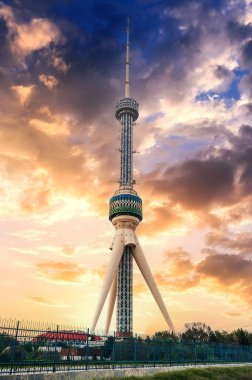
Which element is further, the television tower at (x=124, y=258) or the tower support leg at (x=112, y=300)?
the tower support leg at (x=112, y=300)

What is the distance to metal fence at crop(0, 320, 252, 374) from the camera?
2111 centimetres

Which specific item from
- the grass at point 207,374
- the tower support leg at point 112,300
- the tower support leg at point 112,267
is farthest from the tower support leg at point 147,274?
the grass at point 207,374

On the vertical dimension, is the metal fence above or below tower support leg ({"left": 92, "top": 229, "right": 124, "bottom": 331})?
below

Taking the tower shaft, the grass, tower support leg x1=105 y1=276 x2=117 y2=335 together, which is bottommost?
the grass

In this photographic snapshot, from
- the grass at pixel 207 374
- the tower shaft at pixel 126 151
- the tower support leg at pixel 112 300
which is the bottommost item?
the grass at pixel 207 374

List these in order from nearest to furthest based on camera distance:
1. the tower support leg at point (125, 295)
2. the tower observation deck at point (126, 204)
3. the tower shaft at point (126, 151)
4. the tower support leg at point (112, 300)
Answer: the tower support leg at point (125, 295), the tower observation deck at point (126, 204), the tower support leg at point (112, 300), the tower shaft at point (126, 151)

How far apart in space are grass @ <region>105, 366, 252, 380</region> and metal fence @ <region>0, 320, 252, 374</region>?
7.89 ft

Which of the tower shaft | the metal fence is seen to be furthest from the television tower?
the metal fence

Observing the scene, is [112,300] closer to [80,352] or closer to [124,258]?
[124,258]

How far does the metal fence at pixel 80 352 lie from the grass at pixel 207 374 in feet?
7.89

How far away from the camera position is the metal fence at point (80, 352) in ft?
69.3

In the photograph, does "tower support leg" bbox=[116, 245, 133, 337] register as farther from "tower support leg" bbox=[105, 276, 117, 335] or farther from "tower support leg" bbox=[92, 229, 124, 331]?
"tower support leg" bbox=[105, 276, 117, 335]

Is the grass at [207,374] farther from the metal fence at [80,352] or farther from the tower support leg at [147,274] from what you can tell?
the tower support leg at [147,274]

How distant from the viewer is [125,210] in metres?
72.8
